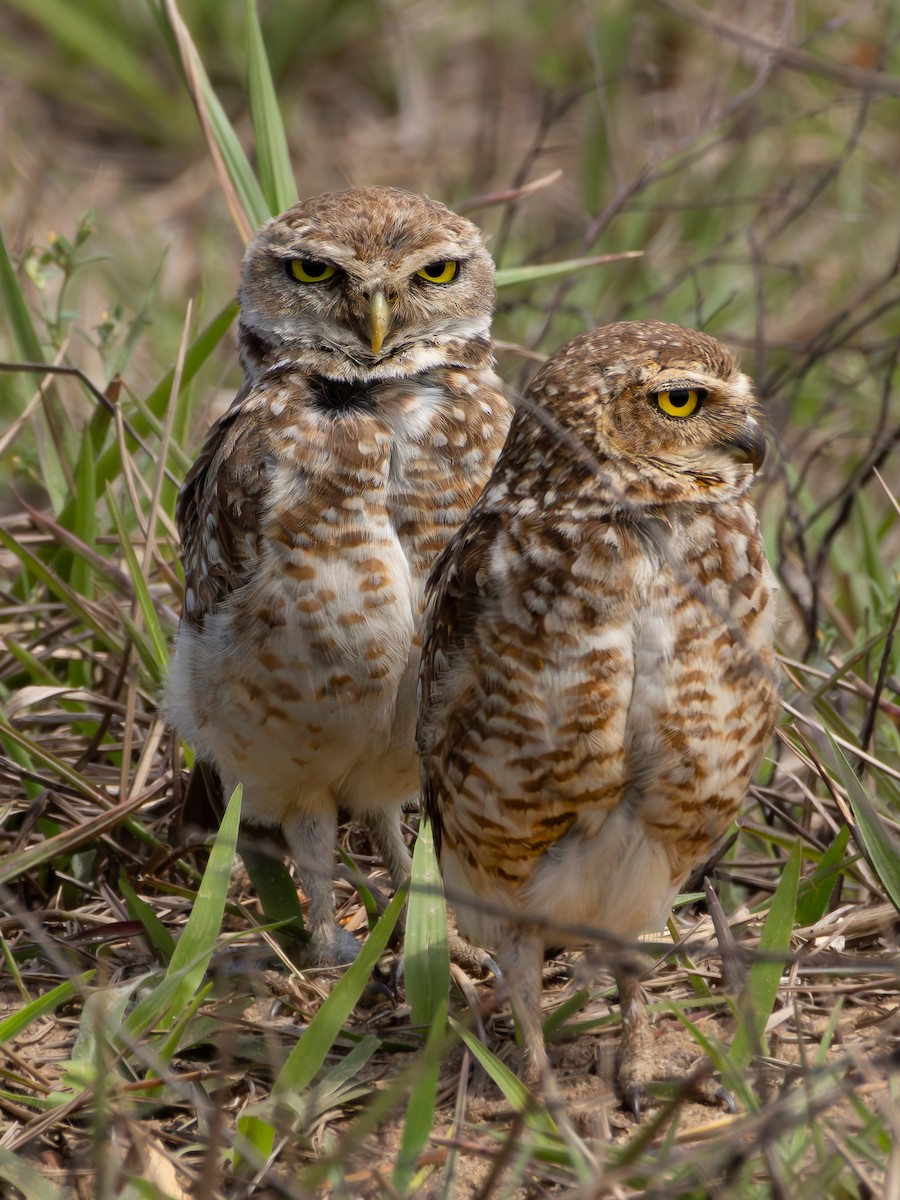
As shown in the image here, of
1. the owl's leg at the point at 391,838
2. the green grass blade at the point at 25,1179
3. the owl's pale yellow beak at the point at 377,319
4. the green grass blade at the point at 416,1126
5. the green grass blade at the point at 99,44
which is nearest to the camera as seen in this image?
the green grass blade at the point at 416,1126

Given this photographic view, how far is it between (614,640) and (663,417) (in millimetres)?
399

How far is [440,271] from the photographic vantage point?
373 centimetres

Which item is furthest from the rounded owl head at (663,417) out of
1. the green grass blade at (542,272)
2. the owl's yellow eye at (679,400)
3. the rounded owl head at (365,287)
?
the green grass blade at (542,272)

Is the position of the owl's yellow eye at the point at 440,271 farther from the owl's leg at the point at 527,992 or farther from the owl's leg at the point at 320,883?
the owl's leg at the point at 527,992

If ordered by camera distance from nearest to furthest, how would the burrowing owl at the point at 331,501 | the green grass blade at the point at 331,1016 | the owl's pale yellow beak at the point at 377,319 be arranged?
the green grass blade at the point at 331,1016, the burrowing owl at the point at 331,501, the owl's pale yellow beak at the point at 377,319

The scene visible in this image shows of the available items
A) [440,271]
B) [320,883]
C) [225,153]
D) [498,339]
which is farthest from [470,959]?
[498,339]

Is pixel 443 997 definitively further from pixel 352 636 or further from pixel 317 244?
pixel 317 244

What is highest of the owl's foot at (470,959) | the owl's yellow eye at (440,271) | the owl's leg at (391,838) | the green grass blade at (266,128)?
the green grass blade at (266,128)

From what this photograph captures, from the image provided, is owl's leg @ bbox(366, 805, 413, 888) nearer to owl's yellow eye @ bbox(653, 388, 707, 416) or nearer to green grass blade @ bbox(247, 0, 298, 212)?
owl's yellow eye @ bbox(653, 388, 707, 416)

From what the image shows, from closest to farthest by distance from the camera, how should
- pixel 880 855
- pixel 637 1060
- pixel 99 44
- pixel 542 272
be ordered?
pixel 637 1060, pixel 880 855, pixel 542 272, pixel 99 44

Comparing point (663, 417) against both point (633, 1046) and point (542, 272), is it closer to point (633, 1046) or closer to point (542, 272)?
point (633, 1046)

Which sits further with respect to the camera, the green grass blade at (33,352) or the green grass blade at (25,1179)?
the green grass blade at (33,352)

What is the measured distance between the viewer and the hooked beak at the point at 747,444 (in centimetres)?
→ 276

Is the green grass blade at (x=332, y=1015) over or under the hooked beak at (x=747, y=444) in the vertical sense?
under
